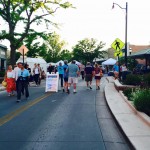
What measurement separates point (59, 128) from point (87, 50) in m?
95.0

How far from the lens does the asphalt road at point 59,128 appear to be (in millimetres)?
7363

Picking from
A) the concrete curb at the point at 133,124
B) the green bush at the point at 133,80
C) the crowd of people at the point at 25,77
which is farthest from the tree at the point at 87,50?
the concrete curb at the point at 133,124

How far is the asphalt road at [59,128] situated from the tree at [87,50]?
89.8m

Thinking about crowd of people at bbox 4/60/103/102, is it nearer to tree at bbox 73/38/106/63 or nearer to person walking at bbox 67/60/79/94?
person walking at bbox 67/60/79/94

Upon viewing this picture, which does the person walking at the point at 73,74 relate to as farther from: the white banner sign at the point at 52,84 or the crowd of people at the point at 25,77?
the white banner sign at the point at 52,84

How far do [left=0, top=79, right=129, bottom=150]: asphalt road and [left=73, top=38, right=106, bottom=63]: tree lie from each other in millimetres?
89810

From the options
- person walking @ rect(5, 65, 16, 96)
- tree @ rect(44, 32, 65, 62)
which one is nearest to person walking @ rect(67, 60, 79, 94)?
person walking @ rect(5, 65, 16, 96)

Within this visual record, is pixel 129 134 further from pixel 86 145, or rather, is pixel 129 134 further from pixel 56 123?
pixel 56 123

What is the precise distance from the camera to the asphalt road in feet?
24.2

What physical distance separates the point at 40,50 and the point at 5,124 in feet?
205

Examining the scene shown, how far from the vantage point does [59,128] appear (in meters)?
9.15

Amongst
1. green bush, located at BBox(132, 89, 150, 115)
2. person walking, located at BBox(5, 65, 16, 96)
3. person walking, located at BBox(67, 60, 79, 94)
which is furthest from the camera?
person walking, located at BBox(67, 60, 79, 94)

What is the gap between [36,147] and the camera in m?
7.12

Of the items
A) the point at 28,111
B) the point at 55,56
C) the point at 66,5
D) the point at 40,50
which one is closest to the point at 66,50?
the point at 55,56
